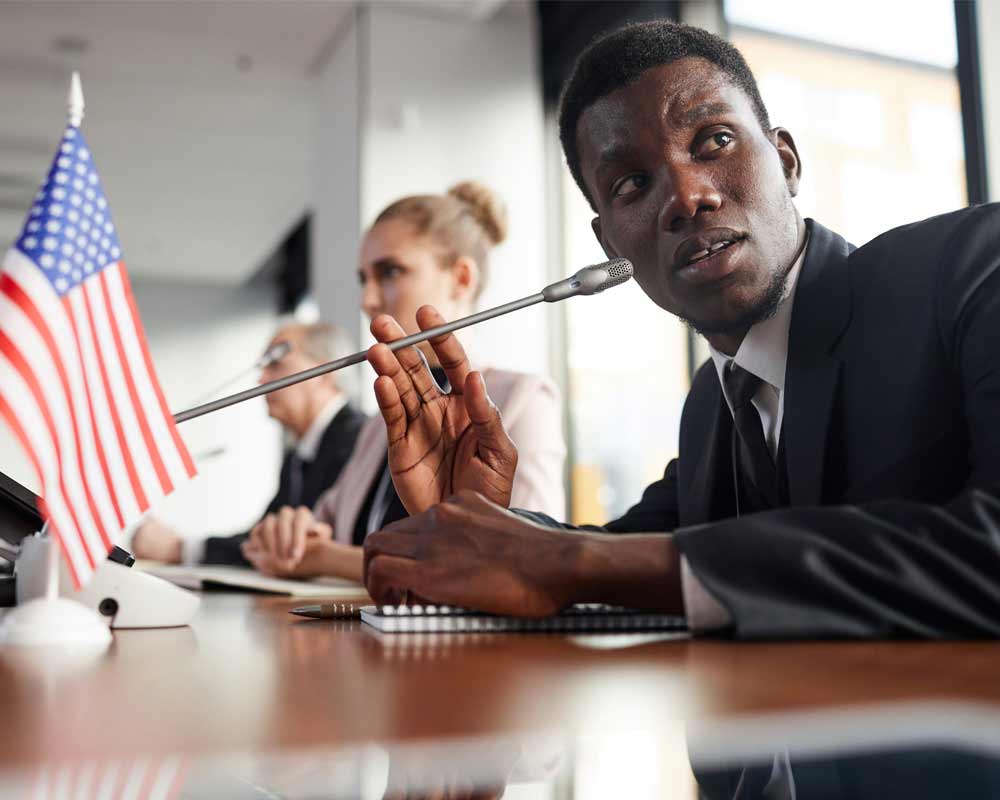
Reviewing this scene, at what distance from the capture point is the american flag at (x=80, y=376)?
0.91 m

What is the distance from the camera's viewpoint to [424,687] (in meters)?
0.63

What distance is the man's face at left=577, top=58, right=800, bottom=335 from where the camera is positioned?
1.39 m

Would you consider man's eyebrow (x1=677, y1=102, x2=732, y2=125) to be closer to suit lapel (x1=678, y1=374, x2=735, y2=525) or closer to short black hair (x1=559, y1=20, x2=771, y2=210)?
short black hair (x1=559, y1=20, x2=771, y2=210)

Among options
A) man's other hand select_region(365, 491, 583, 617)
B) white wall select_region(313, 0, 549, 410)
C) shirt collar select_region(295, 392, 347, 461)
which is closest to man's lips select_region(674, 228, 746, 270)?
man's other hand select_region(365, 491, 583, 617)

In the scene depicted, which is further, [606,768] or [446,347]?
[446,347]

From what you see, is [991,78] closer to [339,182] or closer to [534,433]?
[534,433]

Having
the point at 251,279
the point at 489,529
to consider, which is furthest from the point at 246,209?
the point at 489,529

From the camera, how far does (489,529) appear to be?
94cm

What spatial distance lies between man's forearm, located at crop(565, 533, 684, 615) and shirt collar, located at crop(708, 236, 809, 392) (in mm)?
579

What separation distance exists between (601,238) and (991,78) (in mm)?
1578

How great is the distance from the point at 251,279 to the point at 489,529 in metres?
9.75

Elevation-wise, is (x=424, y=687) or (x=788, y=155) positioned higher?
(x=788, y=155)

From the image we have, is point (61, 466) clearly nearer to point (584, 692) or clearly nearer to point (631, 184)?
point (584, 692)

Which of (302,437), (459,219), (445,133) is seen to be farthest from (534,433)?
(445,133)
